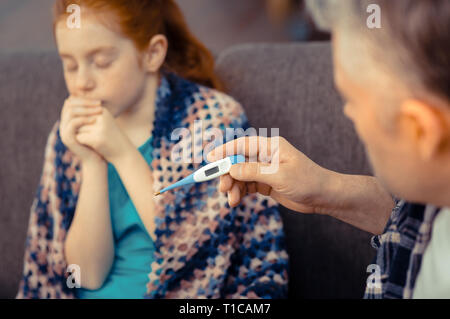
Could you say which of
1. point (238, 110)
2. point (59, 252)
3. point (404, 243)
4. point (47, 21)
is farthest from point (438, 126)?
point (47, 21)

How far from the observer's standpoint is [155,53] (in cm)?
104

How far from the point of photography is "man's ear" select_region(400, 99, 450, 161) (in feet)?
1.39

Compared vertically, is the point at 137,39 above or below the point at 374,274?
above

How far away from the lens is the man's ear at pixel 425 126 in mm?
422

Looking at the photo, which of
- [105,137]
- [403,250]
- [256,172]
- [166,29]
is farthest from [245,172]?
[166,29]

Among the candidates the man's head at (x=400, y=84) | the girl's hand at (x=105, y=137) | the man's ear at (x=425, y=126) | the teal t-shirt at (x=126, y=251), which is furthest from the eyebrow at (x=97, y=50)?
the man's ear at (x=425, y=126)

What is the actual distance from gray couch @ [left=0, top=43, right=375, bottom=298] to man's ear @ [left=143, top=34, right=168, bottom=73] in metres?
A: 0.20

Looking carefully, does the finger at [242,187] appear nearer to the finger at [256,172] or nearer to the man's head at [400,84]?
the finger at [256,172]

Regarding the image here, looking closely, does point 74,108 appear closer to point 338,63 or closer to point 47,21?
point 338,63

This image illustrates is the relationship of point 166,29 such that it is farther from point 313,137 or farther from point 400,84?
point 400,84

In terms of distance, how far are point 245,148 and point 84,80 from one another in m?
0.39

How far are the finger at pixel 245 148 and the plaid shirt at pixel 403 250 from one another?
0.67 feet

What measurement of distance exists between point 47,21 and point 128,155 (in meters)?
2.31

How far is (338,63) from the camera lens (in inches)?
19.1
